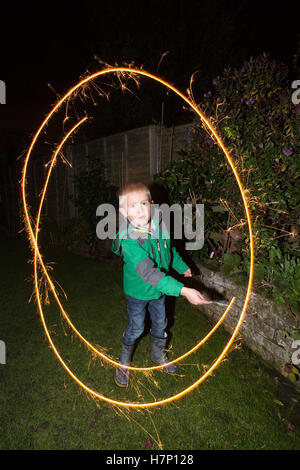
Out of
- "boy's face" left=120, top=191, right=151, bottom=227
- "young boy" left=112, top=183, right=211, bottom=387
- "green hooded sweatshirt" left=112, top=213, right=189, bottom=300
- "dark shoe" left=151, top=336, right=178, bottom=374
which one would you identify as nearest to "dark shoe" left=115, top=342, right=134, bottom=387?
"young boy" left=112, top=183, right=211, bottom=387

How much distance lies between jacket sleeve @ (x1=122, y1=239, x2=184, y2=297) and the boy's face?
232mm

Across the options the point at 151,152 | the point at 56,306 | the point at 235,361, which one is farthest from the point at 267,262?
the point at 151,152

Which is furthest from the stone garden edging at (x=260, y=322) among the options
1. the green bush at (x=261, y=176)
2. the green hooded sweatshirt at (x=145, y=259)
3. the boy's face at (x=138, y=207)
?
A: the boy's face at (x=138, y=207)

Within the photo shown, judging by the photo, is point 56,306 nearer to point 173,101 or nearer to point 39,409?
point 39,409

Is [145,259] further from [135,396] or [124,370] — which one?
[135,396]

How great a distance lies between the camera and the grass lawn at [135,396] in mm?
2547

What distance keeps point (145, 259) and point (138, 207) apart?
1.67ft

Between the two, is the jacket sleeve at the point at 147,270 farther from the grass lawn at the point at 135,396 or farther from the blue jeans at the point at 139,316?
the grass lawn at the point at 135,396

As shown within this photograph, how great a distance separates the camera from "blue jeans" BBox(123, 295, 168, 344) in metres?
3.05

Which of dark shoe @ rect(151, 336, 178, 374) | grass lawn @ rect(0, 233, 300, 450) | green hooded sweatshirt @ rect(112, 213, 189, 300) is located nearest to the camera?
grass lawn @ rect(0, 233, 300, 450)

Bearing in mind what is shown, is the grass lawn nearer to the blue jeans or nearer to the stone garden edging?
the stone garden edging

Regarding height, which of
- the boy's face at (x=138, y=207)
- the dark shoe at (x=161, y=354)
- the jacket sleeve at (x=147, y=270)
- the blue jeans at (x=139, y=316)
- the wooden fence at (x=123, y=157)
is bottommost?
the dark shoe at (x=161, y=354)

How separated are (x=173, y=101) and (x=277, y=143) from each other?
7212 millimetres

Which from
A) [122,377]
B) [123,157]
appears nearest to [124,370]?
[122,377]
